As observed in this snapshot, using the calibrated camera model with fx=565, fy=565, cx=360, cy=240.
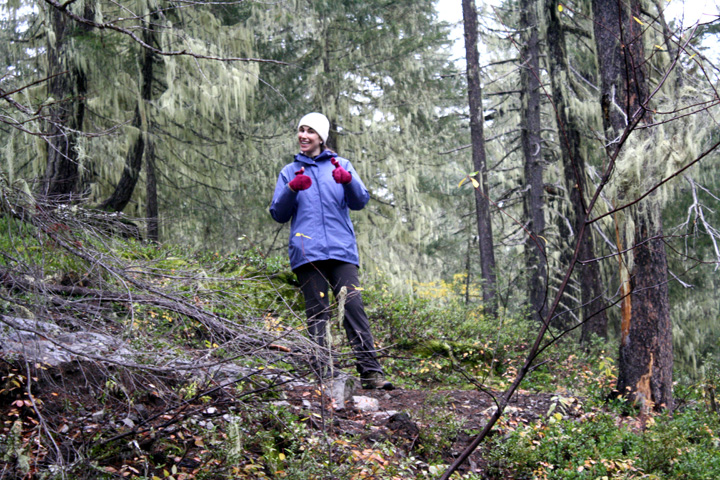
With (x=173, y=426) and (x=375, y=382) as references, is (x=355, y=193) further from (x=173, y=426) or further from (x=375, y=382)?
(x=173, y=426)

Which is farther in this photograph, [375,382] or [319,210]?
[375,382]

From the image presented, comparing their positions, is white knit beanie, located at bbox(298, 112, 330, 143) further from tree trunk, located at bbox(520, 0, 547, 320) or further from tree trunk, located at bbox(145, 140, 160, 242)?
tree trunk, located at bbox(520, 0, 547, 320)

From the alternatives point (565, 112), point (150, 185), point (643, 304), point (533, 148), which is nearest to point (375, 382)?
point (643, 304)

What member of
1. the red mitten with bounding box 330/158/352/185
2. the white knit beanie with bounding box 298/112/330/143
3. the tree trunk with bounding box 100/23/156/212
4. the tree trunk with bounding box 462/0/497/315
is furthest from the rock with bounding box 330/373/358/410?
the tree trunk with bounding box 462/0/497/315

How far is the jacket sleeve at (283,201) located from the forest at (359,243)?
1.56 ft

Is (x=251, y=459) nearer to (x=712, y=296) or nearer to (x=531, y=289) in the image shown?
(x=531, y=289)

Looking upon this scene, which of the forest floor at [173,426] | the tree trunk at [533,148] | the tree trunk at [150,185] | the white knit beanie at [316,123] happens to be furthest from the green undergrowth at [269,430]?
the tree trunk at [533,148]

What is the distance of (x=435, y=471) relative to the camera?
136 inches

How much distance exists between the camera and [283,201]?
4223 millimetres

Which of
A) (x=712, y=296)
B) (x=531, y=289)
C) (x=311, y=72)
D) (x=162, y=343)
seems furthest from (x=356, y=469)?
(x=712, y=296)

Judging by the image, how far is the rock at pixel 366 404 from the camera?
14.0ft

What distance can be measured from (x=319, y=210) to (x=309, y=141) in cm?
57

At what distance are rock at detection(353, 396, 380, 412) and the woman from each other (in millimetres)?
130

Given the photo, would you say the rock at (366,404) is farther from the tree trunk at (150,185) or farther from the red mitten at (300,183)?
the tree trunk at (150,185)
